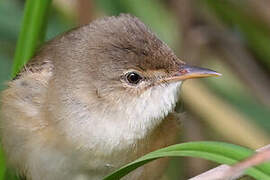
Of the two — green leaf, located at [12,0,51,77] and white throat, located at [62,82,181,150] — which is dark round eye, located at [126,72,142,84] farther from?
green leaf, located at [12,0,51,77]

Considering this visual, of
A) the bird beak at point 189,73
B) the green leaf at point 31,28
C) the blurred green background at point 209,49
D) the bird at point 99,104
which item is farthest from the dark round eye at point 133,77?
the blurred green background at point 209,49

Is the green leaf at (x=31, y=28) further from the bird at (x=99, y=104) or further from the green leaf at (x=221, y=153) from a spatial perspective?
the green leaf at (x=221, y=153)

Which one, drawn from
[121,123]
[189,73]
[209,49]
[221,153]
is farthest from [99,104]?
[209,49]

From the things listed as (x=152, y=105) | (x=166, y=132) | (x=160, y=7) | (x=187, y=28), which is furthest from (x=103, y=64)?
(x=160, y=7)

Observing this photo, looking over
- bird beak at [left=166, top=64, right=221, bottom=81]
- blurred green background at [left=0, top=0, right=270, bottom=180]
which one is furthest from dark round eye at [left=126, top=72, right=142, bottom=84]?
blurred green background at [left=0, top=0, right=270, bottom=180]

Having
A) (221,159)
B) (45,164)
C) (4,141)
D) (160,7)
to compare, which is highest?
(160,7)

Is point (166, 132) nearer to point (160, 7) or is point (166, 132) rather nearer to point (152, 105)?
point (152, 105)

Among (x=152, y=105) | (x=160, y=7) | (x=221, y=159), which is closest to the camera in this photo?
(x=221, y=159)

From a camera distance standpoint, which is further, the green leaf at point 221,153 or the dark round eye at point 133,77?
the dark round eye at point 133,77
